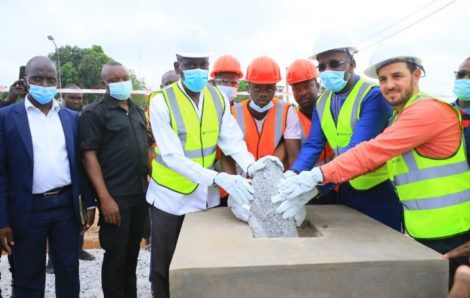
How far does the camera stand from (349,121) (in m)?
2.75

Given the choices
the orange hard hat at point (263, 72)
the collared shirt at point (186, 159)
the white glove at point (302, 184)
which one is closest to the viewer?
the white glove at point (302, 184)

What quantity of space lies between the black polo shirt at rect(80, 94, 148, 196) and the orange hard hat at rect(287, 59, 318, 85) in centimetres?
143

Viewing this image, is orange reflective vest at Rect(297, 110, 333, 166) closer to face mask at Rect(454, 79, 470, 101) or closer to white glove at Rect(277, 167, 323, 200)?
white glove at Rect(277, 167, 323, 200)

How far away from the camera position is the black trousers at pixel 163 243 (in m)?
2.91

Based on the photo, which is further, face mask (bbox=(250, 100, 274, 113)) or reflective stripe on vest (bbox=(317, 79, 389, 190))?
face mask (bbox=(250, 100, 274, 113))

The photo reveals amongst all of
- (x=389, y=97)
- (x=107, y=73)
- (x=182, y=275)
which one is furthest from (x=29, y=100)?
(x=389, y=97)

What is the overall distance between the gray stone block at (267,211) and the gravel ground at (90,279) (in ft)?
6.52

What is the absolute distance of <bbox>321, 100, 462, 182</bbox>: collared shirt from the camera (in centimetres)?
216

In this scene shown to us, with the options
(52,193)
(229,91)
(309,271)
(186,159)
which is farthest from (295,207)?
(229,91)

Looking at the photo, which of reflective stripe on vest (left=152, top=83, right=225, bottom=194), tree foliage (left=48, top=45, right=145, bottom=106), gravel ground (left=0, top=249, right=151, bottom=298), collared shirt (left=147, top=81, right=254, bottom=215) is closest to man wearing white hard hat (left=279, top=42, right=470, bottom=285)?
collared shirt (left=147, top=81, right=254, bottom=215)

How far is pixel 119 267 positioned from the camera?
3.31 meters

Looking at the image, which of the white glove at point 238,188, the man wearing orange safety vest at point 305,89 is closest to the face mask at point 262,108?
the man wearing orange safety vest at point 305,89

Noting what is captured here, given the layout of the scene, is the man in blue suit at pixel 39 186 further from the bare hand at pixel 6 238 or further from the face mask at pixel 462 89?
the face mask at pixel 462 89

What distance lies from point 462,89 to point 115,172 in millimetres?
2952
